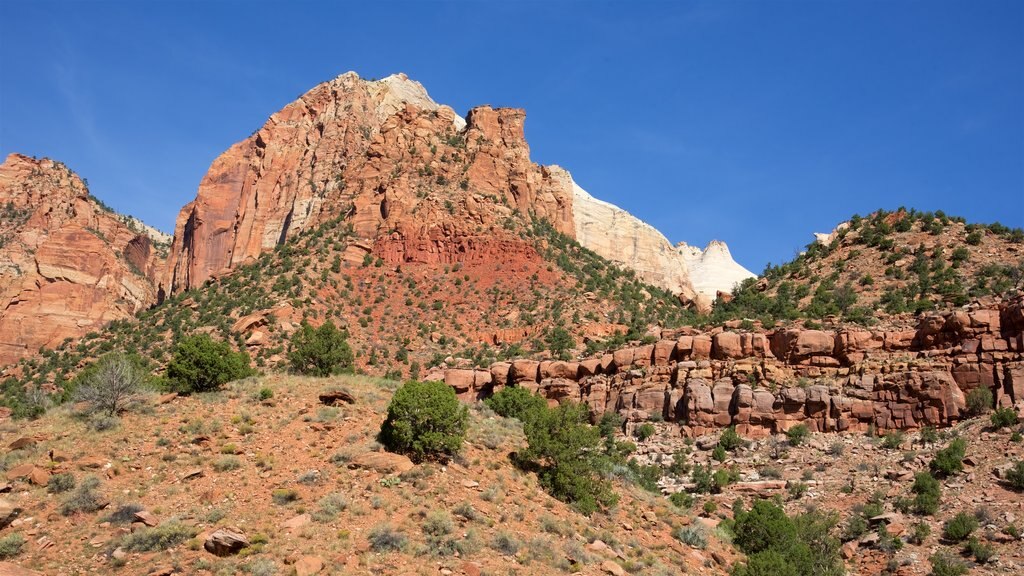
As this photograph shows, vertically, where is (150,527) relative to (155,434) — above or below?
below

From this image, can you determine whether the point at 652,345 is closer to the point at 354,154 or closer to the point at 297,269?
the point at 297,269

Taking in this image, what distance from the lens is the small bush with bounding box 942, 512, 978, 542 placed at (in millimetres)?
25250

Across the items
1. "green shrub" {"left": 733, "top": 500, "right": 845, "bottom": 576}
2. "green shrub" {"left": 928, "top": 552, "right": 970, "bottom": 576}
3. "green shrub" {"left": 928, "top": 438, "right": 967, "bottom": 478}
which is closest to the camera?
"green shrub" {"left": 733, "top": 500, "right": 845, "bottom": 576}

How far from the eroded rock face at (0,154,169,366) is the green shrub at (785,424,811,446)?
234 feet

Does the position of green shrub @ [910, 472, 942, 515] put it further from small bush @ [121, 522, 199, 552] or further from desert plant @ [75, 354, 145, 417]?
desert plant @ [75, 354, 145, 417]

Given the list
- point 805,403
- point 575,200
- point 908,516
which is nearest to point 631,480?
point 908,516

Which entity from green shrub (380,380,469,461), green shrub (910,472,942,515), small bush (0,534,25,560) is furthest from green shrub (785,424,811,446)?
small bush (0,534,25,560)

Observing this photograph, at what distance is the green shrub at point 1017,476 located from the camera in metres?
26.8

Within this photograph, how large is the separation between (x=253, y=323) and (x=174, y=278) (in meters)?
54.3

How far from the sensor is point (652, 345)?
150 feet

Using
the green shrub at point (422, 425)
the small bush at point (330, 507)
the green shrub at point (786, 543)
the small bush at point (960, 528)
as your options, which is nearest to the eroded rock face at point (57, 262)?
the green shrub at point (422, 425)

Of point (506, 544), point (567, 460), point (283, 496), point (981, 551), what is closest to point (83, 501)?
point (283, 496)

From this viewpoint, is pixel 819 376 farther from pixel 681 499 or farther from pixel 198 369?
pixel 198 369

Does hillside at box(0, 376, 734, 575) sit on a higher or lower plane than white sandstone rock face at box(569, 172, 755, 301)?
lower
